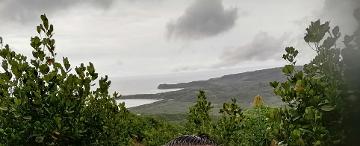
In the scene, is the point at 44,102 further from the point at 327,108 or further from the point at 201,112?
the point at 201,112

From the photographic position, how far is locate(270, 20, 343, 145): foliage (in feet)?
18.2

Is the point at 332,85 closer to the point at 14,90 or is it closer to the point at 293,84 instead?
the point at 293,84

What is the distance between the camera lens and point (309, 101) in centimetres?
612

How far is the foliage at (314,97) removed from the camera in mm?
5551

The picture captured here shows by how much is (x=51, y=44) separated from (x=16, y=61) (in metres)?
0.80

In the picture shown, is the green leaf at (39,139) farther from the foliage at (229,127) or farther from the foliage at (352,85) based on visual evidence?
the foliage at (229,127)

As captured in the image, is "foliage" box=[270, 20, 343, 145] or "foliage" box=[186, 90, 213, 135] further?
"foliage" box=[186, 90, 213, 135]

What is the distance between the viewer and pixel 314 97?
19.7 ft

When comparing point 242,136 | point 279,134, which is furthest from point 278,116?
point 242,136

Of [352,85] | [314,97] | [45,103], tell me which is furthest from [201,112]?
[352,85]

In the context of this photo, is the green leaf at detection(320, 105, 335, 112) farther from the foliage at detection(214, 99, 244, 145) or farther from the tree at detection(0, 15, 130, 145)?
the foliage at detection(214, 99, 244, 145)

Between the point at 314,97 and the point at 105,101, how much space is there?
5.15 m

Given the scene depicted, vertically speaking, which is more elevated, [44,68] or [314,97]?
[44,68]

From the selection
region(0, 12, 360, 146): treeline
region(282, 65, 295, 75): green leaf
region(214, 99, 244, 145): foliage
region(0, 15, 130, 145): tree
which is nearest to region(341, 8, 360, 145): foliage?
region(0, 12, 360, 146): treeline
